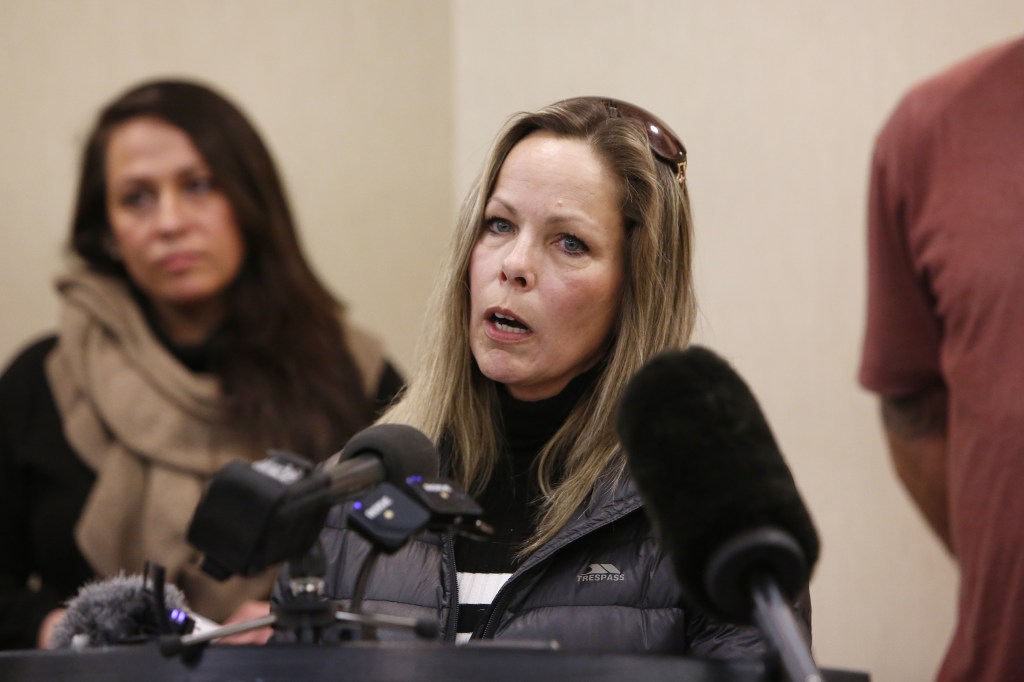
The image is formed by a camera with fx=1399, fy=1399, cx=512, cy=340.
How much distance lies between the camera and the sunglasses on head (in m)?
2.10

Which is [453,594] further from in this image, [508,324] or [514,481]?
[508,324]

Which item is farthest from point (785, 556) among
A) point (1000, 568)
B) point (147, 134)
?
point (147, 134)

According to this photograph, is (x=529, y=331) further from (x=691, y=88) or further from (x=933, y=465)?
(x=691, y=88)

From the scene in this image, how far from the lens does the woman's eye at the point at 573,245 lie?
6.66 ft

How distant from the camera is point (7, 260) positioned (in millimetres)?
4062

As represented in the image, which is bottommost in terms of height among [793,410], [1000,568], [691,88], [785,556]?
[793,410]

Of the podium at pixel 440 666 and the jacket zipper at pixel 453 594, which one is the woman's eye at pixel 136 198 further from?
the podium at pixel 440 666

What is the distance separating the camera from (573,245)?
2.03 m

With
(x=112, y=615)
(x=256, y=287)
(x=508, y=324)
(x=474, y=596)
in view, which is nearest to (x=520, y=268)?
(x=508, y=324)

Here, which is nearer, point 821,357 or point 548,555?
point 548,555

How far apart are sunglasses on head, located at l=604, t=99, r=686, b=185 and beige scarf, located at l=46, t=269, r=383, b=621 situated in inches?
58.9

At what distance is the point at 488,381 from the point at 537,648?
1.00 metres

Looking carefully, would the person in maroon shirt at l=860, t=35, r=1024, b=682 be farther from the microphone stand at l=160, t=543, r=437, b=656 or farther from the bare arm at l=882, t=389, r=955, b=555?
Answer: the microphone stand at l=160, t=543, r=437, b=656

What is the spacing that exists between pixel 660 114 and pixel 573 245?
4.68 ft
